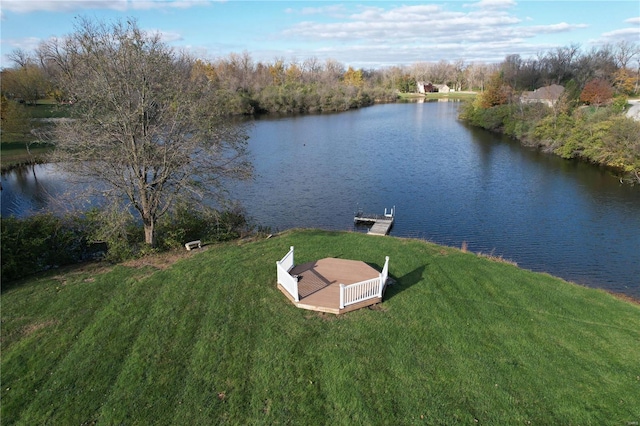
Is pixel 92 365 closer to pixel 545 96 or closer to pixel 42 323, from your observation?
pixel 42 323

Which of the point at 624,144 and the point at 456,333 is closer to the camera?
the point at 456,333

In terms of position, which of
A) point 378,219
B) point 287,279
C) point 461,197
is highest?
point 287,279

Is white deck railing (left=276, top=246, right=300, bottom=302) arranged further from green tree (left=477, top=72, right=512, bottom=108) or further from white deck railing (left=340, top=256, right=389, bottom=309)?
green tree (left=477, top=72, right=512, bottom=108)

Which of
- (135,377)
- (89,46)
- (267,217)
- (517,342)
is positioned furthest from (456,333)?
(267,217)

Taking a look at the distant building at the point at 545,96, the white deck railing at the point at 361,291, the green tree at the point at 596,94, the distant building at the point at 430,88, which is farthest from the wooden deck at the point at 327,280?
the distant building at the point at 430,88

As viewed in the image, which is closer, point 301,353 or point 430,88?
point 301,353

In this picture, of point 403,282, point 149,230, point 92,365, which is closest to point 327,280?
point 403,282

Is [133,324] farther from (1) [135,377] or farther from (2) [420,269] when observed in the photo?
(2) [420,269]
